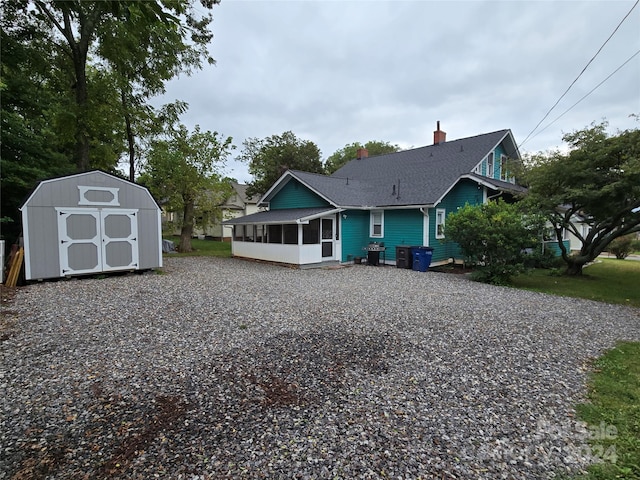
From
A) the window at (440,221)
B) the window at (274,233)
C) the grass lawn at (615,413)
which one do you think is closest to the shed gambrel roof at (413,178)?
the window at (440,221)

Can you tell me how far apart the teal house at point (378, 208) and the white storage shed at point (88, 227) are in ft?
16.3

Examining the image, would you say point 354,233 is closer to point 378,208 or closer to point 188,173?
Result: point 378,208

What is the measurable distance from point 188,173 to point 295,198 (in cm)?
694

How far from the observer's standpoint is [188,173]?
18.1 m

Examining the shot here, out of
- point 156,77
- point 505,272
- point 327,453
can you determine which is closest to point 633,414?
point 327,453

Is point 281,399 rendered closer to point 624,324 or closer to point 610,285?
point 624,324

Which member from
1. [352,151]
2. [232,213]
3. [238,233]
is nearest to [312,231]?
[238,233]

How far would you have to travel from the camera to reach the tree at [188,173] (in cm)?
1762

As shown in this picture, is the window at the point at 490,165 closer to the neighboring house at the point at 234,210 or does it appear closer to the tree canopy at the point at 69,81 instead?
the tree canopy at the point at 69,81

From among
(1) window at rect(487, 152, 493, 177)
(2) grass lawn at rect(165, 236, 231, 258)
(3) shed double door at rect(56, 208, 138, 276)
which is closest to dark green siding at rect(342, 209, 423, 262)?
(1) window at rect(487, 152, 493, 177)

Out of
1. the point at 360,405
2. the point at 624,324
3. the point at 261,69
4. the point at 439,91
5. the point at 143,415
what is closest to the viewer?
the point at 143,415

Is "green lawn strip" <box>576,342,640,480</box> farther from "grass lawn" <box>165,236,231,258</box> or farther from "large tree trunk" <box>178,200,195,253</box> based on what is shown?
"large tree trunk" <box>178,200,195,253</box>

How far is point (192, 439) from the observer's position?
2.57 meters

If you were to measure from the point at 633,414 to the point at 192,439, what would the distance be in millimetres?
4081
